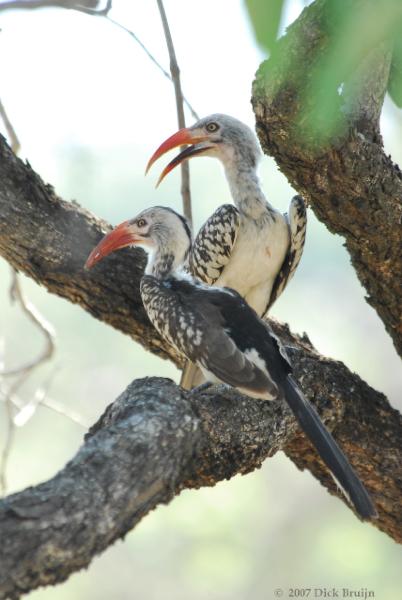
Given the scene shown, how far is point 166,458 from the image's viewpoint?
9.41 feet

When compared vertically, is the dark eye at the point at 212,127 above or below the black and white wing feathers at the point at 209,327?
above

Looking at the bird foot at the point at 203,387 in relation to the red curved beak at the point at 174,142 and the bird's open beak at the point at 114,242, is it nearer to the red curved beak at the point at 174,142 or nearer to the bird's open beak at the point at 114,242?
the bird's open beak at the point at 114,242

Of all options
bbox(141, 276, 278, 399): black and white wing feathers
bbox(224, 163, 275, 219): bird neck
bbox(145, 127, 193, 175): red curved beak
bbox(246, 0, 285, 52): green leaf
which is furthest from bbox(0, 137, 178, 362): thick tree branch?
bbox(246, 0, 285, 52): green leaf

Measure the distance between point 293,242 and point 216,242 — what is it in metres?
0.39

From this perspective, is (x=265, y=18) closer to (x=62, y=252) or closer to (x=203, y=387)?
(x=203, y=387)

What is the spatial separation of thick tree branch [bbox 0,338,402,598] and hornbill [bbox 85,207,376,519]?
0.12 meters

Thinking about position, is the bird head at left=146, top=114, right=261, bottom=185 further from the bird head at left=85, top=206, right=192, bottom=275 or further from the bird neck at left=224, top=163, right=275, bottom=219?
the bird head at left=85, top=206, right=192, bottom=275

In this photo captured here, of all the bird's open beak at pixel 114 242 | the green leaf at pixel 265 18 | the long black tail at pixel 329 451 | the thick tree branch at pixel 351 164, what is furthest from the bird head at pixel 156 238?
the green leaf at pixel 265 18

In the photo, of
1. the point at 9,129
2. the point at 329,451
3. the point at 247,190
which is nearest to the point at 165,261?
the point at 247,190

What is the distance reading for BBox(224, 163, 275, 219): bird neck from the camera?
4723 mm

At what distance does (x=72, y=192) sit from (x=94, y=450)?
15.0 m

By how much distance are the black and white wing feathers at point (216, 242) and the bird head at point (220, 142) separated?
0.35m

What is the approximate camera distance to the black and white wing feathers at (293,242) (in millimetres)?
4594

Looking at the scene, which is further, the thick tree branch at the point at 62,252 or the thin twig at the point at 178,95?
the thin twig at the point at 178,95
